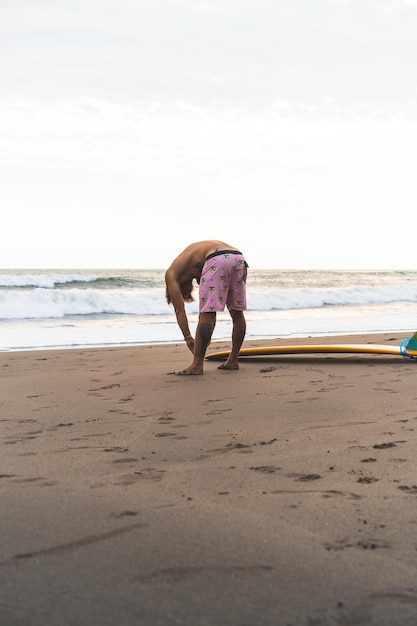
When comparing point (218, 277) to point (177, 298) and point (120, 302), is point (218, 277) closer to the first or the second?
point (177, 298)

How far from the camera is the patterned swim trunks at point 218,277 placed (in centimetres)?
568

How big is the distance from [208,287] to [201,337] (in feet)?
1.45

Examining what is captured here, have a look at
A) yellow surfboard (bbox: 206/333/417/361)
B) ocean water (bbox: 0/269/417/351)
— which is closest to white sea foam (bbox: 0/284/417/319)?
ocean water (bbox: 0/269/417/351)

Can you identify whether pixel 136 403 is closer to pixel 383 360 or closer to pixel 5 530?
pixel 5 530

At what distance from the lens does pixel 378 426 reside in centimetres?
352

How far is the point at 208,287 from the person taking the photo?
5.71m

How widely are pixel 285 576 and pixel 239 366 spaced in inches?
180

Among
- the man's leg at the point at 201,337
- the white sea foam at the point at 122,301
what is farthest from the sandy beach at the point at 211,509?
the white sea foam at the point at 122,301

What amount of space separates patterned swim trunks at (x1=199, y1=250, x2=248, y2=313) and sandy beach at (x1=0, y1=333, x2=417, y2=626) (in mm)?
1242

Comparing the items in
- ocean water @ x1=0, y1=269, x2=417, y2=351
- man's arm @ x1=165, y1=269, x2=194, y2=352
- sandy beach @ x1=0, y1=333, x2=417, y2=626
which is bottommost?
ocean water @ x1=0, y1=269, x2=417, y2=351

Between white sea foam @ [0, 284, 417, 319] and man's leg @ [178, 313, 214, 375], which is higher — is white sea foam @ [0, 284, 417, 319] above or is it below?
below

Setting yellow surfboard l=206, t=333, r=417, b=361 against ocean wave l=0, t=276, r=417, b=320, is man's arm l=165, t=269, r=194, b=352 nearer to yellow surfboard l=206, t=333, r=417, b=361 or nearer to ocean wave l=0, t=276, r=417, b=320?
yellow surfboard l=206, t=333, r=417, b=361

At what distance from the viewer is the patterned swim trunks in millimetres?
5680

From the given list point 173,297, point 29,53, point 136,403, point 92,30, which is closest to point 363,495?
point 136,403
